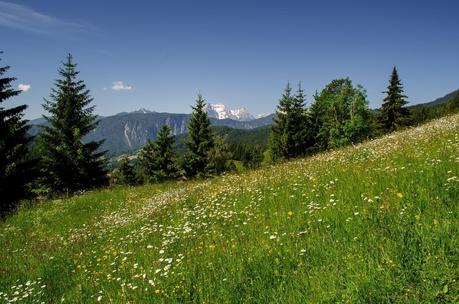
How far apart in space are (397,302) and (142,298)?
127 inches

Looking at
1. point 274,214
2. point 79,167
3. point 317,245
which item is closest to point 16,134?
point 79,167

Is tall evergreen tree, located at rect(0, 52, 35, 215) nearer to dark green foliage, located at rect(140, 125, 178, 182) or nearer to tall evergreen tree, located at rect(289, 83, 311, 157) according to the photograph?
dark green foliage, located at rect(140, 125, 178, 182)

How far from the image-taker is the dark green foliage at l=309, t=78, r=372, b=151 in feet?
187

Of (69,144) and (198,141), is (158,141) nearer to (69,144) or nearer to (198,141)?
(198,141)

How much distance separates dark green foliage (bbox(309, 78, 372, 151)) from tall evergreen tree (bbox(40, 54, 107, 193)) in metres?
35.3

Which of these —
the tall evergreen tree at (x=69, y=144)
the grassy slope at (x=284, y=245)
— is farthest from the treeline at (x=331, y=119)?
the grassy slope at (x=284, y=245)

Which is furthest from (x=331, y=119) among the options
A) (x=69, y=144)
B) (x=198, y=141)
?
(x=69, y=144)

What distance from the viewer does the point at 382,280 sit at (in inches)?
136

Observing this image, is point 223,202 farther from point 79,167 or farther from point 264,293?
point 79,167

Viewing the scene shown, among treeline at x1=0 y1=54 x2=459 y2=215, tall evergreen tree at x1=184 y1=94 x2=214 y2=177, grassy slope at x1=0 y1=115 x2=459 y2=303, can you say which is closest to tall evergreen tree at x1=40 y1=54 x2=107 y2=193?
treeline at x1=0 y1=54 x2=459 y2=215

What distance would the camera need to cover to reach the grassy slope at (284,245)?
3.69 meters

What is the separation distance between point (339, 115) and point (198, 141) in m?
28.5

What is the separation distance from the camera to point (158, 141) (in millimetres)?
49906

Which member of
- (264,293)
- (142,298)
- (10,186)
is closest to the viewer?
(264,293)
